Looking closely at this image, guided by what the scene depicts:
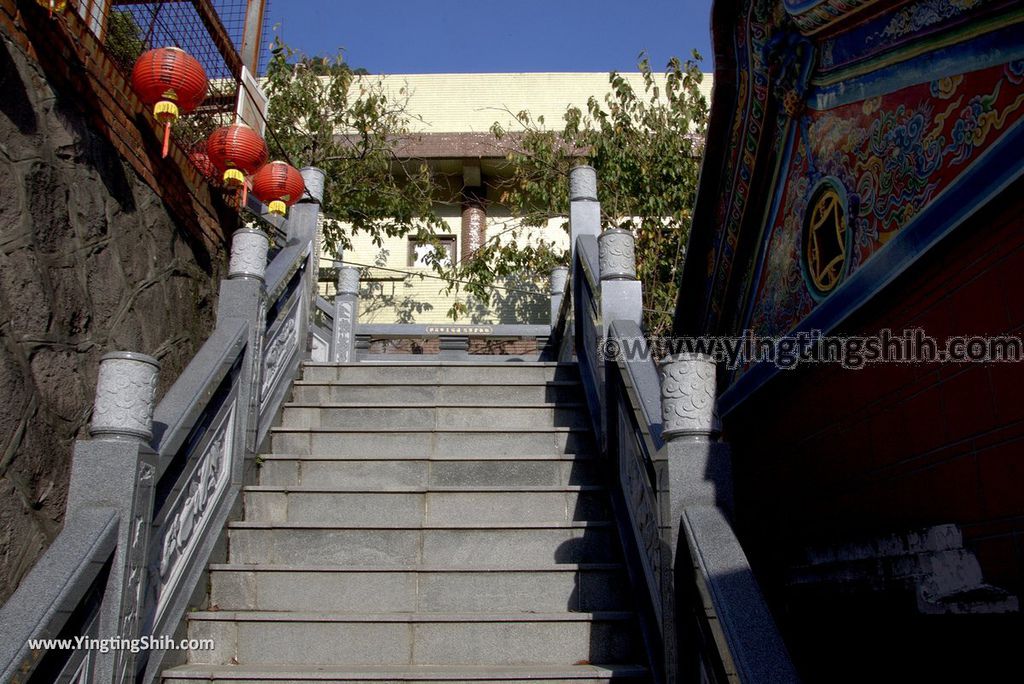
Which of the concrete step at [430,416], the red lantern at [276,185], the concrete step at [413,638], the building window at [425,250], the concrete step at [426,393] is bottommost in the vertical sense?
the concrete step at [413,638]

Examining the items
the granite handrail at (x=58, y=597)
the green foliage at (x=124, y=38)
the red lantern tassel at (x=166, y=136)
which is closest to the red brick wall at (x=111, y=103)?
the red lantern tassel at (x=166, y=136)

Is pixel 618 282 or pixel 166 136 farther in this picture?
pixel 166 136

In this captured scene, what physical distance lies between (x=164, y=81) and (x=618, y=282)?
3.74 metres

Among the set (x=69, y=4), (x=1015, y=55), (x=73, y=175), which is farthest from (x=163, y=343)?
(x=1015, y=55)

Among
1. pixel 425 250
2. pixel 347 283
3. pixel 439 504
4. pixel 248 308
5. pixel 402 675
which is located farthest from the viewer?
pixel 425 250

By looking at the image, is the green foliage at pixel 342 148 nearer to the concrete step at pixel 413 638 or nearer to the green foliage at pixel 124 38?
the green foliage at pixel 124 38

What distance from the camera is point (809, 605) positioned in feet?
12.3

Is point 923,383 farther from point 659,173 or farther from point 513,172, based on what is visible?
point 513,172

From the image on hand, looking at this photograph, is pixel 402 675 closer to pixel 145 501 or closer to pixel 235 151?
pixel 145 501

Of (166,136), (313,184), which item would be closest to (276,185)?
(313,184)

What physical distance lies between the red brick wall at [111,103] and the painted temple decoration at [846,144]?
4009 millimetres

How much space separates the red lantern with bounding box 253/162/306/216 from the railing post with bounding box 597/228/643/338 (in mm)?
3911

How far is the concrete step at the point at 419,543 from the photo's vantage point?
3984mm

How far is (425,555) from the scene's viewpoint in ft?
13.1
